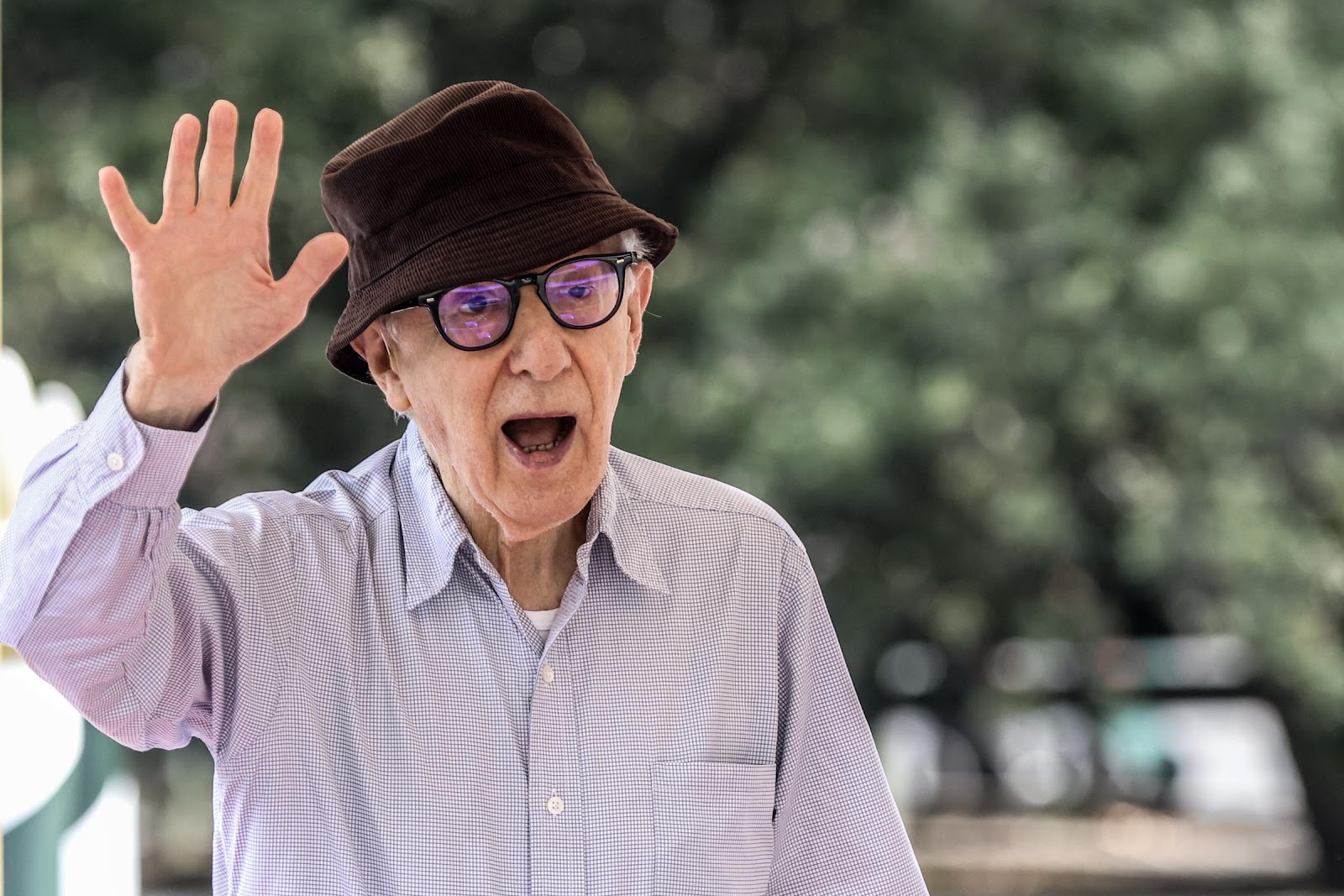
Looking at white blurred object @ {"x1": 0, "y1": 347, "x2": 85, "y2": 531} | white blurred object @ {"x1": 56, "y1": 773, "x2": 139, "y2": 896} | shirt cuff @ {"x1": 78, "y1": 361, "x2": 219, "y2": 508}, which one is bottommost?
white blurred object @ {"x1": 56, "y1": 773, "x2": 139, "y2": 896}

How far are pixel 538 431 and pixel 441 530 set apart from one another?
0.12 metres

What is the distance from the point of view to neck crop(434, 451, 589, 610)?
57.1 inches

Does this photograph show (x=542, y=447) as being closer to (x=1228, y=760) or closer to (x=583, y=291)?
(x=583, y=291)

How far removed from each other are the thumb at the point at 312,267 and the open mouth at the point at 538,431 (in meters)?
0.26

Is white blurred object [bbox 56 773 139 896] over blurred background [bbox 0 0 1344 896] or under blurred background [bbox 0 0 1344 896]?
under

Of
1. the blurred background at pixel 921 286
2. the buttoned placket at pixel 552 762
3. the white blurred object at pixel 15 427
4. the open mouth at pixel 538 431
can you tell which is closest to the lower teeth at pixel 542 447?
the open mouth at pixel 538 431

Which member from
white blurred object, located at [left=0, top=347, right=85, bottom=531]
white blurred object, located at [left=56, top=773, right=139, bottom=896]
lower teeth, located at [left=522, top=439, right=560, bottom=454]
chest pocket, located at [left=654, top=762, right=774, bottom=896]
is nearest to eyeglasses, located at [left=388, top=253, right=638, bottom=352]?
lower teeth, located at [left=522, top=439, right=560, bottom=454]

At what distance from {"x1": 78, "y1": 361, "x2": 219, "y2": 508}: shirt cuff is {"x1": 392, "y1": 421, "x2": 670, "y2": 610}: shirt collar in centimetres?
31

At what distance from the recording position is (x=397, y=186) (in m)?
1.38

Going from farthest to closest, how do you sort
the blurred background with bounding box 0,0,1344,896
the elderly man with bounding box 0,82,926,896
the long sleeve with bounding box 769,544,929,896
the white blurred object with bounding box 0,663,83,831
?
1. the blurred background with bounding box 0,0,1344,896
2. the white blurred object with bounding box 0,663,83,831
3. the long sleeve with bounding box 769,544,929,896
4. the elderly man with bounding box 0,82,926,896

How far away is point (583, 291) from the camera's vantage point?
1.37 metres

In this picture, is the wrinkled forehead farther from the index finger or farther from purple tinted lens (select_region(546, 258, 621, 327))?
the index finger

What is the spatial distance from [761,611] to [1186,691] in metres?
5.77

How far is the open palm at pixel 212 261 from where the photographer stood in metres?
1.14
